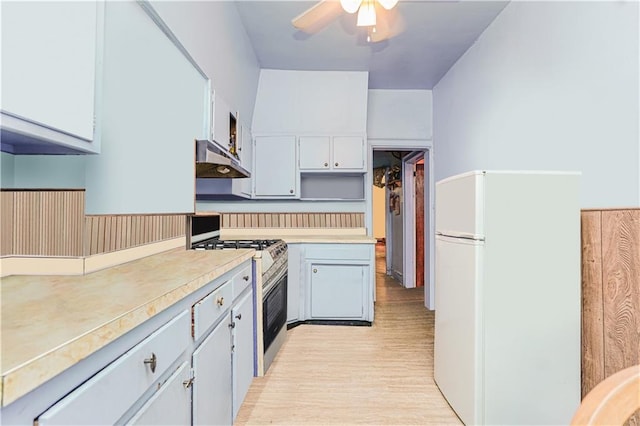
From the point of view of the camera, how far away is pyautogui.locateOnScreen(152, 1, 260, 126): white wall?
1737 mm

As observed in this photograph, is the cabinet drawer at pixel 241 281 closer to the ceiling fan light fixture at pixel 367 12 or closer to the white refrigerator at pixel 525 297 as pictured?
the white refrigerator at pixel 525 297

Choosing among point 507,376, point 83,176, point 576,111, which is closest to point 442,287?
point 507,376

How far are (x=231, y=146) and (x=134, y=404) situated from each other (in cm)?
220

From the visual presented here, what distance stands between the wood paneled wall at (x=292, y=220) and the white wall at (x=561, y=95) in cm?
132

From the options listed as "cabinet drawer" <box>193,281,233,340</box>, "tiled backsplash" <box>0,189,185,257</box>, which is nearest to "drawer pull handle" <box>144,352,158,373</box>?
"cabinet drawer" <box>193,281,233,340</box>

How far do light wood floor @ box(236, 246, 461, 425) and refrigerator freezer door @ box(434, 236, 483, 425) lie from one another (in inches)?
5.6

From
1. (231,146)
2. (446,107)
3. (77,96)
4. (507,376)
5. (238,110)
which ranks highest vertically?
(446,107)

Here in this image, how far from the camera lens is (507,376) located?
1.65m

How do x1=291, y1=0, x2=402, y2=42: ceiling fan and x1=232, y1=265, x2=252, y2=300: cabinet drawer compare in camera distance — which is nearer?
x1=232, y1=265, x2=252, y2=300: cabinet drawer

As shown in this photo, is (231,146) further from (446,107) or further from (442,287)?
(446,107)

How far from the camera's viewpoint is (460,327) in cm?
181

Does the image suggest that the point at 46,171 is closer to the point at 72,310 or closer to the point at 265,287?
the point at 72,310

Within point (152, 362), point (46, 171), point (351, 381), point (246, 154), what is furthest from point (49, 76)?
point (246, 154)

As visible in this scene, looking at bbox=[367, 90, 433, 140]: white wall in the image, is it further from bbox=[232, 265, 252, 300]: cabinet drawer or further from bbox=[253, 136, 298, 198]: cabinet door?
bbox=[232, 265, 252, 300]: cabinet drawer
